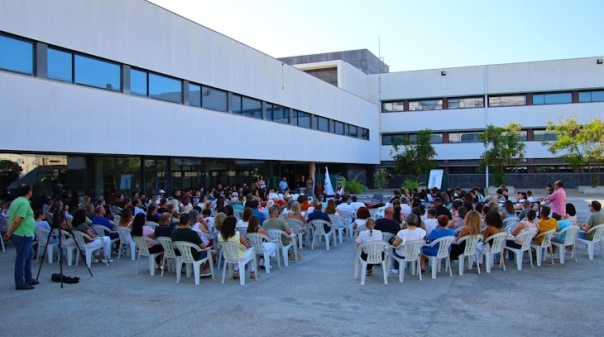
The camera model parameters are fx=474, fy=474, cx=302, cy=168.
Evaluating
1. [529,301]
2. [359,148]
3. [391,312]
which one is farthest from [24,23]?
[359,148]

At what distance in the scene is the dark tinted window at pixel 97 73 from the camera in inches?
560

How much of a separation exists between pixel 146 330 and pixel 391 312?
3.17 m

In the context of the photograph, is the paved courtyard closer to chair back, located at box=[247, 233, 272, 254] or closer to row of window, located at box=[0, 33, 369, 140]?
chair back, located at box=[247, 233, 272, 254]

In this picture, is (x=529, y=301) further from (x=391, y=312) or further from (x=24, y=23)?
(x=24, y=23)

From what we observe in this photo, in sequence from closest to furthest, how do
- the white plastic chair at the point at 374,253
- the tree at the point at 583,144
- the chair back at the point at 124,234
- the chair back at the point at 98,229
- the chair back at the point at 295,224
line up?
the white plastic chair at the point at 374,253, the chair back at the point at 98,229, the chair back at the point at 124,234, the chair back at the point at 295,224, the tree at the point at 583,144

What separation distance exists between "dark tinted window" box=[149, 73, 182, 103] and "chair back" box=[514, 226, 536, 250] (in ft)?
42.9

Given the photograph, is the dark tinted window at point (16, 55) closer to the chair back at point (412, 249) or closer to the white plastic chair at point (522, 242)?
the chair back at point (412, 249)

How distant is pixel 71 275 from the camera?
902 cm

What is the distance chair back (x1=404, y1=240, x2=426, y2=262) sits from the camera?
819cm

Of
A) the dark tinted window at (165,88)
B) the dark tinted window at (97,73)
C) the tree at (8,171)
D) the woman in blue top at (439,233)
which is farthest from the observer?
the dark tinted window at (165,88)

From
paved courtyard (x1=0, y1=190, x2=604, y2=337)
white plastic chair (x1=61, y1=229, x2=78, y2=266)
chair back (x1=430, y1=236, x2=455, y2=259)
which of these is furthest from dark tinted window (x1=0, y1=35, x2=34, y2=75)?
chair back (x1=430, y1=236, x2=455, y2=259)

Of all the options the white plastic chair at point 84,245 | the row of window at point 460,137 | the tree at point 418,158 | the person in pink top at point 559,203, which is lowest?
the white plastic chair at point 84,245

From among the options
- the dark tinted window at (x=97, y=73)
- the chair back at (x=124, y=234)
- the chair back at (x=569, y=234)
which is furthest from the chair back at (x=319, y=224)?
the dark tinted window at (x=97, y=73)

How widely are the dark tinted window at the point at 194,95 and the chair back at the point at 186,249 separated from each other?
38.9 feet
